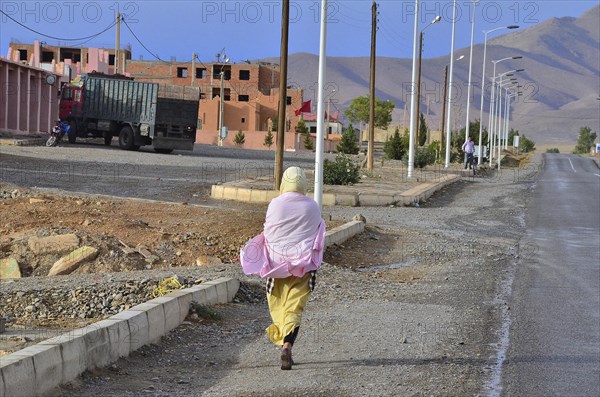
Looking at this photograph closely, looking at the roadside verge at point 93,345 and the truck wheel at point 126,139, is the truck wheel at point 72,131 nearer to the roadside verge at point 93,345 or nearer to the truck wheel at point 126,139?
the truck wheel at point 126,139

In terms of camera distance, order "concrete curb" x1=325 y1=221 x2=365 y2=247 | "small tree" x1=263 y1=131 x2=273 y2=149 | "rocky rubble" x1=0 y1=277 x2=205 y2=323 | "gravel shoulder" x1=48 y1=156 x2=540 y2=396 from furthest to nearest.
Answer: "small tree" x1=263 y1=131 x2=273 y2=149 → "concrete curb" x1=325 y1=221 x2=365 y2=247 → "rocky rubble" x1=0 y1=277 x2=205 y2=323 → "gravel shoulder" x1=48 y1=156 x2=540 y2=396

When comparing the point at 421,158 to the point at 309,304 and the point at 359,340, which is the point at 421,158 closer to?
the point at 309,304

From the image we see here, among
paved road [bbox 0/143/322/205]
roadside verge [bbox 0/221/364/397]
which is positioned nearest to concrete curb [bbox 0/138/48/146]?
paved road [bbox 0/143/322/205]

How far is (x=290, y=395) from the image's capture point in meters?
6.55

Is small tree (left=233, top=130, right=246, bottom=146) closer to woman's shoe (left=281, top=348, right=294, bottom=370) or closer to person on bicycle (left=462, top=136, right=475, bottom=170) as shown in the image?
person on bicycle (left=462, top=136, right=475, bottom=170)

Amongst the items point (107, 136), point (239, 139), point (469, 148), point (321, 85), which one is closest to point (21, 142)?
point (107, 136)

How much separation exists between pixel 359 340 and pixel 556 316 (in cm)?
270

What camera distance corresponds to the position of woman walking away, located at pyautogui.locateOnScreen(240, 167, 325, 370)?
24.5ft

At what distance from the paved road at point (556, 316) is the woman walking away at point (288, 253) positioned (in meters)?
1.59

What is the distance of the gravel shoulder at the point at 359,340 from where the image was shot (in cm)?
689

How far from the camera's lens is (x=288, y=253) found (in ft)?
24.6

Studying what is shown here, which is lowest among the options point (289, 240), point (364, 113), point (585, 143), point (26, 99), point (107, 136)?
point (289, 240)

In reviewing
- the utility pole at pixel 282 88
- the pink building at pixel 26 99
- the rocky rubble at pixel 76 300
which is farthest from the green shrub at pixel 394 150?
the rocky rubble at pixel 76 300

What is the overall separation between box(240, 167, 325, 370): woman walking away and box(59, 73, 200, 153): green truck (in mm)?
36290
